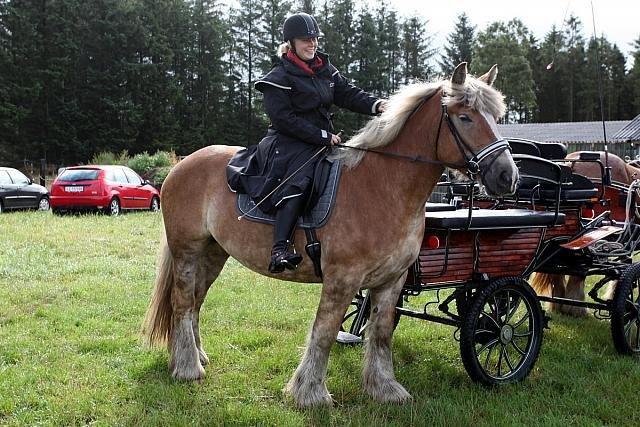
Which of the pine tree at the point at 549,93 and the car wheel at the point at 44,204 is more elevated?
the pine tree at the point at 549,93

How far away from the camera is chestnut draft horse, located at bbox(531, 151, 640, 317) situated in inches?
280

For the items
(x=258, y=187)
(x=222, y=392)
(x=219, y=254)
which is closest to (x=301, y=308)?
(x=219, y=254)

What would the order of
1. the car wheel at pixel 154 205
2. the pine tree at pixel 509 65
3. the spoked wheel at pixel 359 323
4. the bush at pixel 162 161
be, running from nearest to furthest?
the spoked wheel at pixel 359 323
the car wheel at pixel 154 205
the bush at pixel 162 161
the pine tree at pixel 509 65

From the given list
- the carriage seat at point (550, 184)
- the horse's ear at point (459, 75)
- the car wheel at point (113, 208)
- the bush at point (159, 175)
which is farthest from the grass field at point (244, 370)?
the bush at point (159, 175)

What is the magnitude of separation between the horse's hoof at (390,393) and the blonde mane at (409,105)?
164 centimetres

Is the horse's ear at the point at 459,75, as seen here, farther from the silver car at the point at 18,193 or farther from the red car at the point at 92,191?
the silver car at the point at 18,193

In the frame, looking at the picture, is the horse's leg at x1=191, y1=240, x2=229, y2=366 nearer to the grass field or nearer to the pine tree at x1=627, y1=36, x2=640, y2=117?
the grass field

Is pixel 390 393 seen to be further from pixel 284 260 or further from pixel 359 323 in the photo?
pixel 359 323

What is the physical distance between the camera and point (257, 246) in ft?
15.1

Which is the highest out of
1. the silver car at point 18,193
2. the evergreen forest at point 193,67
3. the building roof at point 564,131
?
the evergreen forest at point 193,67

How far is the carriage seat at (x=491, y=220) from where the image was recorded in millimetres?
4512

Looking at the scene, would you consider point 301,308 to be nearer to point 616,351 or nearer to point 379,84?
point 616,351

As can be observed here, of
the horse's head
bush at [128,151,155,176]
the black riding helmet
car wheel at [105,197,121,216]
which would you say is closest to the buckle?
the horse's head

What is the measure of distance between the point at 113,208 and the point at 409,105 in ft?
49.5
